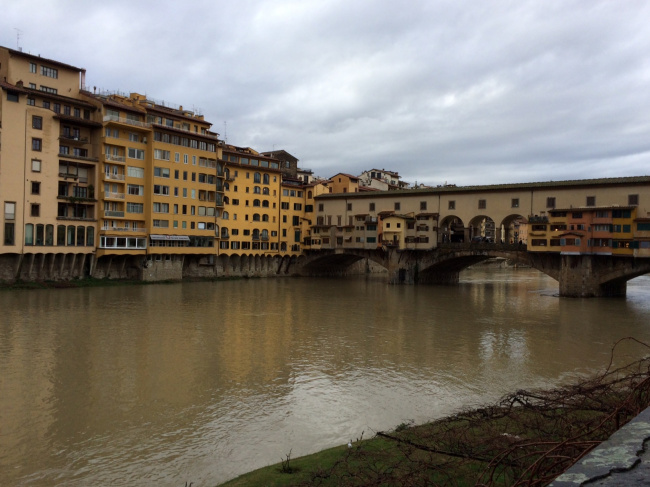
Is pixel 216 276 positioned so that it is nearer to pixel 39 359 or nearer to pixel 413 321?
pixel 413 321

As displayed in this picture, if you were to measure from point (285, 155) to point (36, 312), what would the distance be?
5766 cm

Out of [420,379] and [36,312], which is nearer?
[420,379]

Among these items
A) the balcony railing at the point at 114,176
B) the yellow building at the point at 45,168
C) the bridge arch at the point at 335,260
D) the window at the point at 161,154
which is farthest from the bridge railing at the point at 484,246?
the yellow building at the point at 45,168

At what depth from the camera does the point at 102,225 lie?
52344mm

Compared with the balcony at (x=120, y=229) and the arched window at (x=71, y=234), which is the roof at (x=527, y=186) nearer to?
the balcony at (x=120, y=229)

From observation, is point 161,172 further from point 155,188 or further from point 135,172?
point 135,172

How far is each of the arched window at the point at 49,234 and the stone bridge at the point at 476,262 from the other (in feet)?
110

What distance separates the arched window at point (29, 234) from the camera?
46594mm

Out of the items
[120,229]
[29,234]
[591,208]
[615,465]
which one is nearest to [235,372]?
[615,465]

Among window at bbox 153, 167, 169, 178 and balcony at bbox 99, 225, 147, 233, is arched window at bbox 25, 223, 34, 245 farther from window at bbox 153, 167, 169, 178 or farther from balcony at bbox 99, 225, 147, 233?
window at bbox 153, 167, 169, 178

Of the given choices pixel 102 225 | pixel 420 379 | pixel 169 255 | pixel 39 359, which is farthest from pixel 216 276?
pixel 420 379

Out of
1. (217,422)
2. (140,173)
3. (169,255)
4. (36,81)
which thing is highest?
(36,81)

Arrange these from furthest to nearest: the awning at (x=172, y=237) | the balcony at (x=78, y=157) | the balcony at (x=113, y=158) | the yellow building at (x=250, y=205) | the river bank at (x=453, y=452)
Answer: the yellow building at (x=250, y=205), the awning at (x=172, y=237), the balcony at (x=113, y=158), the balcony at (x=78, y=157), the river bank at (x=453, y=452)

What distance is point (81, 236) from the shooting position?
51.0m
